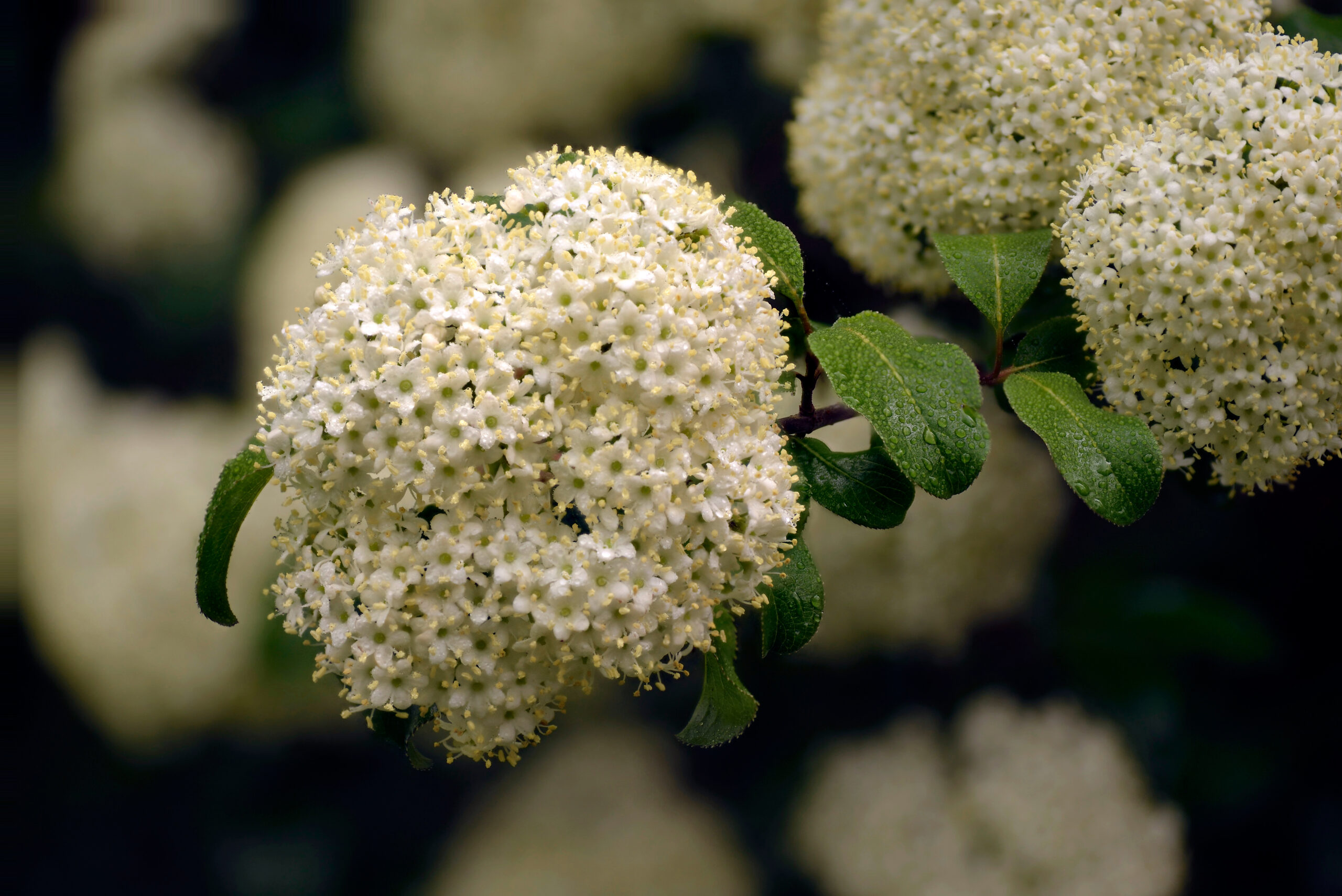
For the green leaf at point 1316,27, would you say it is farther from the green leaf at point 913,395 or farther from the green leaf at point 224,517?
the green leaf at point 224,517

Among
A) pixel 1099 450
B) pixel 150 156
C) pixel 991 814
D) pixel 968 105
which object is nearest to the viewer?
pixel 1099 450

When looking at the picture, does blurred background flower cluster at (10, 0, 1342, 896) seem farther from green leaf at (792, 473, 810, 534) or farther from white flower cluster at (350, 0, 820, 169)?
green leaf at (792, 473, 810, 534)

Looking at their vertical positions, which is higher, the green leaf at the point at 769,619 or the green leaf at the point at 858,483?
the green leaf at the point at 858,483

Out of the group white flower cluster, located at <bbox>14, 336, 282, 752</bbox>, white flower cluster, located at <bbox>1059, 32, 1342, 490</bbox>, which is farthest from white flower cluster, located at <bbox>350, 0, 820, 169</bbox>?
white flower cluster, located at <bbox>1059, 32, 1342, 490</bbox>

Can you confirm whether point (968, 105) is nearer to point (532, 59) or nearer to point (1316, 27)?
point (1316, 27)

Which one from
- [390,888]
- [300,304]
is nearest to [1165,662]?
[390,888]

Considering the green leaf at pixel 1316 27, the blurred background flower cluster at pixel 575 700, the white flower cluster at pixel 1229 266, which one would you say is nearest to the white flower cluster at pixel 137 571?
the blurred background flower cluster at pixel 575 700

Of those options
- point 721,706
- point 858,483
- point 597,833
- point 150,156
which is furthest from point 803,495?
point 150,156
